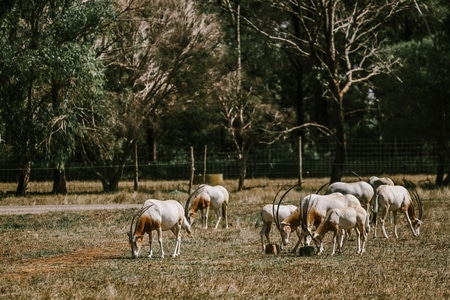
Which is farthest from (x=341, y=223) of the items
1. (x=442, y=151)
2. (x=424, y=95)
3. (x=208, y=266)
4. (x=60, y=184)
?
(x=442, y=151)

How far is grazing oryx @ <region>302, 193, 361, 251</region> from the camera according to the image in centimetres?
1608

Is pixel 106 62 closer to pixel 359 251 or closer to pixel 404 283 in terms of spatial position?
pixel 359 251

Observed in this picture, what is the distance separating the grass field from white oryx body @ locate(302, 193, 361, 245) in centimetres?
63

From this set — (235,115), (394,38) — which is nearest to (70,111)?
(235,115)

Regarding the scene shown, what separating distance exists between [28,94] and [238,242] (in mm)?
14657

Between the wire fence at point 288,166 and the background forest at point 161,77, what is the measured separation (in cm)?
62

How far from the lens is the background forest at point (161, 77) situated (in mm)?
29516

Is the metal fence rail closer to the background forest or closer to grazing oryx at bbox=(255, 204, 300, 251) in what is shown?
the background forest

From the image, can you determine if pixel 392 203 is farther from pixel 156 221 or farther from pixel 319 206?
pixel 156 221

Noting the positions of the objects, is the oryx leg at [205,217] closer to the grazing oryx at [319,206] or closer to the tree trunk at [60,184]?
the grazing oryx at [319,206]

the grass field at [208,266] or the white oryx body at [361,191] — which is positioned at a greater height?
the white oryx body at [361,191]

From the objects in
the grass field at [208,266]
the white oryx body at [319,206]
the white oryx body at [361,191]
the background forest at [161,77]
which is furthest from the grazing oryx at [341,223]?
the background forest at [161,77]

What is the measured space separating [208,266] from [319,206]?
3.45 m

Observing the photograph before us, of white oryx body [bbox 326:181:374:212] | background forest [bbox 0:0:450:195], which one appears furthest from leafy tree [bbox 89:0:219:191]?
white oryx body [bbox 326:181:374:212]
